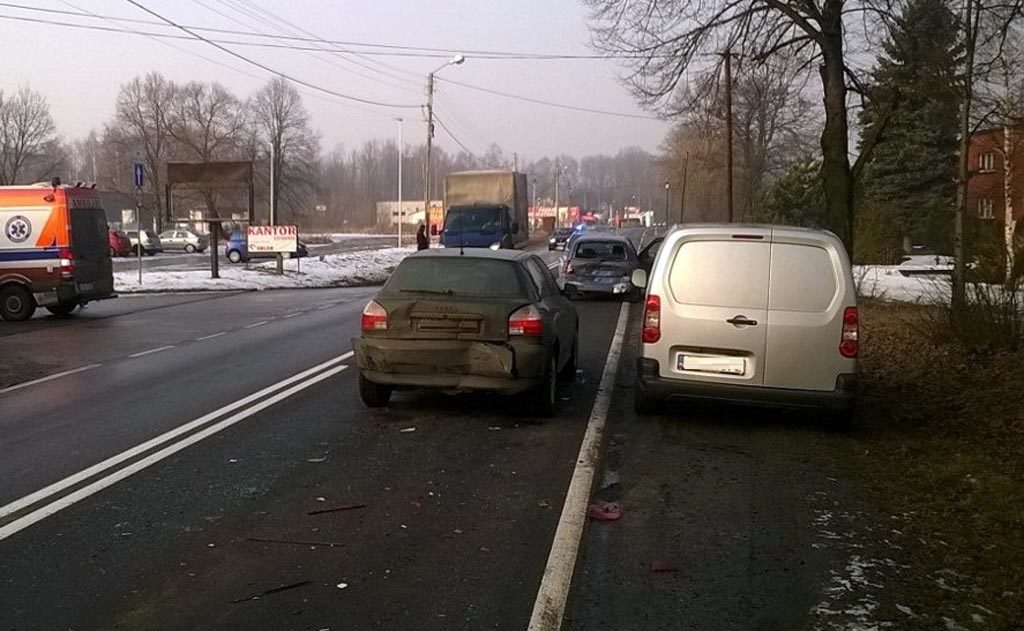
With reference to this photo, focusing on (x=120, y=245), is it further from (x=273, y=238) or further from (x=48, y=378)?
(x=48, y=378)

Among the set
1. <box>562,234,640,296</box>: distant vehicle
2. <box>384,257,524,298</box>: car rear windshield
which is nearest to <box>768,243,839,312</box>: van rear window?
<box>384,257,524,298</box>: car rear windshield

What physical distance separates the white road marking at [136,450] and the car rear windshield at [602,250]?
11.1m

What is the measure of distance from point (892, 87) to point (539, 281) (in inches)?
516

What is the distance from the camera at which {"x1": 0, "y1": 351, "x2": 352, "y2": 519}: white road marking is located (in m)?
5.81

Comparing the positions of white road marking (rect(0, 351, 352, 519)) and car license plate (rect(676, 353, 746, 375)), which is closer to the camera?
white road marking (rect(0, 351, 352, 519))

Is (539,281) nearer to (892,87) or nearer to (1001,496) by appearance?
(1001,496)

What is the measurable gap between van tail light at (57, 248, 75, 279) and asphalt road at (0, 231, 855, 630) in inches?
339

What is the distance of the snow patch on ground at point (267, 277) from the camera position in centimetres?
2752

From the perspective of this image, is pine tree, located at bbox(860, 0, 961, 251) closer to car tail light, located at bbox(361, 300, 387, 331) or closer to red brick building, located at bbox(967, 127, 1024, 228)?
red brick building, located at bbox(967, 127, 1024, 228)

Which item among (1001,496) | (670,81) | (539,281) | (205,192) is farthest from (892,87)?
(205,192)

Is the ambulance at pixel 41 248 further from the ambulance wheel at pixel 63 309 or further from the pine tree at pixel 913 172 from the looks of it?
the pine tree at pixel 913 172

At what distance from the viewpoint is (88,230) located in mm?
18828

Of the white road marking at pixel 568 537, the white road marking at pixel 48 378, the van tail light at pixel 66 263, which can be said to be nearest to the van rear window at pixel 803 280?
the white road marking at pixel 568 537

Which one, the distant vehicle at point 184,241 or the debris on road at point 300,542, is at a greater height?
the distant vehicle at point 184,241
